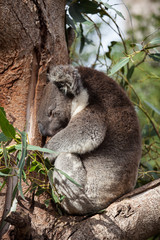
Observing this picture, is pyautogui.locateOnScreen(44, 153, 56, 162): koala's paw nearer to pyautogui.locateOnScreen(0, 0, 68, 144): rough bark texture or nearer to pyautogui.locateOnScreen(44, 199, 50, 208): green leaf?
pyautogui.locateOnScreen(0, 0, 68, 144): rough bark texture

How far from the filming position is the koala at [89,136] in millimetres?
2238

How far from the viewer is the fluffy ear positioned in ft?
7.64

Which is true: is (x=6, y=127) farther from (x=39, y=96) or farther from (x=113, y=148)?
(x=113, y=148)

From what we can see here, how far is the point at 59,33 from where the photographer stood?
2.39m

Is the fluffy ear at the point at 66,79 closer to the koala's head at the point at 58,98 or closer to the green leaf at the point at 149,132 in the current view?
the koala's head at the point at 58,98

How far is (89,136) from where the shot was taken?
2.24m

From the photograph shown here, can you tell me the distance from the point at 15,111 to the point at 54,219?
0.88 metres

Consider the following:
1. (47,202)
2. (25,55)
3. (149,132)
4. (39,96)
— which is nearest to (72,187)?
(47,202)

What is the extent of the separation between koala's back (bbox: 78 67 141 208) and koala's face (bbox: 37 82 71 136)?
0.26 m

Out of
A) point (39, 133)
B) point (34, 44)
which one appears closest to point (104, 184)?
point (39, 133)

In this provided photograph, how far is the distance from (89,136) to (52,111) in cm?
45

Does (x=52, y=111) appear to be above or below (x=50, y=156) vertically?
above

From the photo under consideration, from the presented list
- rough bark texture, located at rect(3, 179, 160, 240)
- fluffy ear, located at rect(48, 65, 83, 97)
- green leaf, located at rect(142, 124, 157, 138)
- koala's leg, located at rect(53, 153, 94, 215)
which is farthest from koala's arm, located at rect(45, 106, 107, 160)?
green leaf, located at rect(142, 124, 157, 138)

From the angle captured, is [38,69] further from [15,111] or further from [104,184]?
[104,184]
